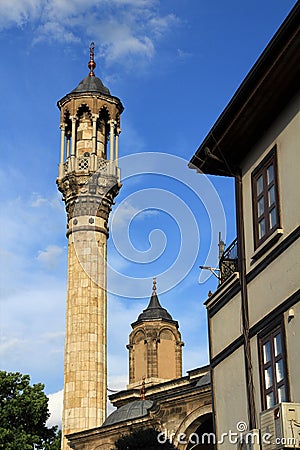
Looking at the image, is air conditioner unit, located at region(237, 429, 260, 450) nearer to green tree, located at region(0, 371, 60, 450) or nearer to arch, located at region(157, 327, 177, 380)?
green tree, located at region(0, 371, 60, 450)

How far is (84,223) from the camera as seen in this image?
37.2m

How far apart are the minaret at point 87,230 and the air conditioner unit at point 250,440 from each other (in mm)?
23011

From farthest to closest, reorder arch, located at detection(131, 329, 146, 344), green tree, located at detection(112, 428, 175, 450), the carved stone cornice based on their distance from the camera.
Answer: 1. arch, located at detection(131, 329, 146, 344)
2. the carved stone cornice
3. green tree, located at detection(112, 428, 175, 450)

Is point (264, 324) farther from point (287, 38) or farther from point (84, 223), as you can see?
point (84, 223)

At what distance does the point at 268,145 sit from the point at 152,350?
130ft

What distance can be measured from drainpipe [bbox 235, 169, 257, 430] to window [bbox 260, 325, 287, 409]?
1.34 feet

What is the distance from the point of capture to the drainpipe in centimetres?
1178

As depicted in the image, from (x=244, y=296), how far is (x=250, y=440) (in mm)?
2263

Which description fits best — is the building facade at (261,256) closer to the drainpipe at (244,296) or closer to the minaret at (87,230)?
the drainpipe at (244,296)

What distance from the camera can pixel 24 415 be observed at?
120 ft

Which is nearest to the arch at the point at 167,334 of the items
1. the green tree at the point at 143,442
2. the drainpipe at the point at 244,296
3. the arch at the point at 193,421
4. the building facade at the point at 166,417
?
the building facade at the point at 166,417

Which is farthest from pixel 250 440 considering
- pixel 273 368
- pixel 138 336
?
pixel 138 336

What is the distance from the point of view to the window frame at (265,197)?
38.1ft

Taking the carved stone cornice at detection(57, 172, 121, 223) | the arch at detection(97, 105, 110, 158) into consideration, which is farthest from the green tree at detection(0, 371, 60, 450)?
the arch at detection(97, 105, 110, 158)
